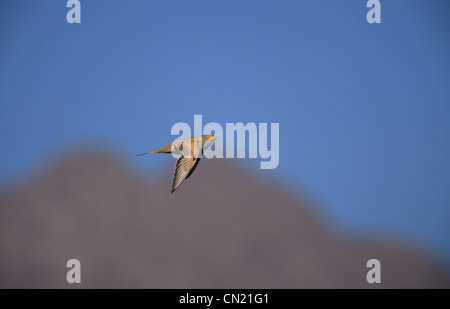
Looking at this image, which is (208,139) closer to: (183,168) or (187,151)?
(187,151)

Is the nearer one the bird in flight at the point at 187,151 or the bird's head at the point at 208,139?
the bird in flight at the point at 187,151

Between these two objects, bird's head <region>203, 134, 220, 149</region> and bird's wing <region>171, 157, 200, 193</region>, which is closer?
bird's wing <region>171, 157, 200, 193</region>

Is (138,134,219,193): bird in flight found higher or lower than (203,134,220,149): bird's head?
lower

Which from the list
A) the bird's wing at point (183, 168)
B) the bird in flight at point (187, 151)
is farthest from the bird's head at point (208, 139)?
the bird's wing at point (183, 168)

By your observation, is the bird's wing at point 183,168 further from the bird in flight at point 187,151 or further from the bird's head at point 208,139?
the bird's head at point 208,139

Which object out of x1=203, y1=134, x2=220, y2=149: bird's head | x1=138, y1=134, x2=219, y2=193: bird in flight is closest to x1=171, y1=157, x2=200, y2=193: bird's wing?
x1=138, y1=134, x2=219, y2=193: bird in flight

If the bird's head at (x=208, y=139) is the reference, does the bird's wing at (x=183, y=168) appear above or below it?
below

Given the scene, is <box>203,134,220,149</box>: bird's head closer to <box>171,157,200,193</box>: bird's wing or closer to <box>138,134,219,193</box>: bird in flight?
<box>138,134,219,193</box>: bird in flight
